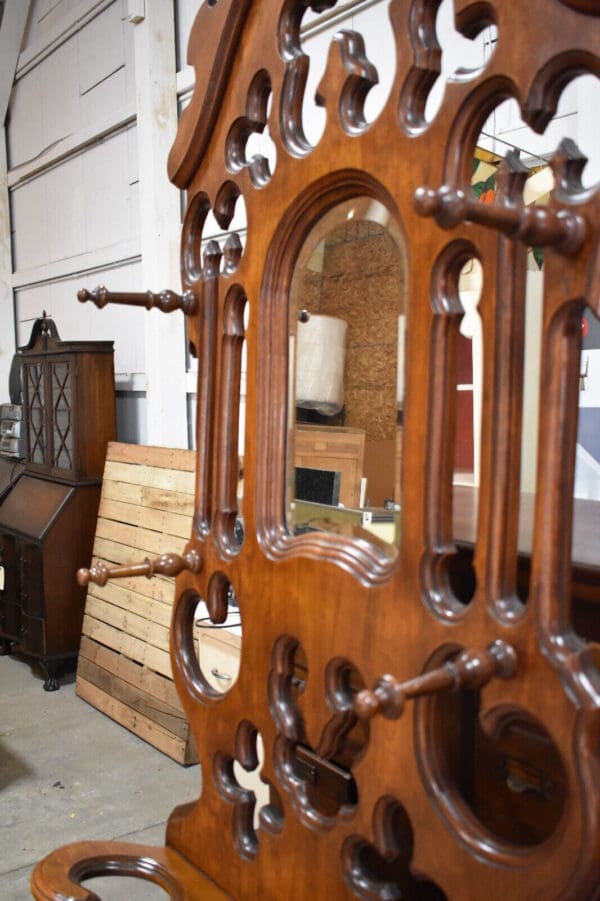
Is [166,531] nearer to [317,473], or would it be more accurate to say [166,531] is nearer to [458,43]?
[458,43]

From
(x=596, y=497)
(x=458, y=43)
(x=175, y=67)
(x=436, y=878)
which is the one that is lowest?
(x=436, y=878)

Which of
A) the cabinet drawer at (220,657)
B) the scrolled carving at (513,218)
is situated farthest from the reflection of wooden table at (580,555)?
the cabinet drawer at (220,657)

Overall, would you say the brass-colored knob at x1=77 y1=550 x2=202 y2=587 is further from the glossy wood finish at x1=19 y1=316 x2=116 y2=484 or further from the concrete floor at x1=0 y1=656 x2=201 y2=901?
the glossy wood finish at x1=19 y1=316 x2=116 y2=484

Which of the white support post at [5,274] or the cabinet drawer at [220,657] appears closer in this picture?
the cabinet drawer at [220,657]

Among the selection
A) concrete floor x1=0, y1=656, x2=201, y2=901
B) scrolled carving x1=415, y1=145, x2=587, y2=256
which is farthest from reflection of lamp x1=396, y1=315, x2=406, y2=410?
Result: concrete floor x1=0, y1=656, x2=201, y2=901

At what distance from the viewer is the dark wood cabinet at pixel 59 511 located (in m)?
3.46

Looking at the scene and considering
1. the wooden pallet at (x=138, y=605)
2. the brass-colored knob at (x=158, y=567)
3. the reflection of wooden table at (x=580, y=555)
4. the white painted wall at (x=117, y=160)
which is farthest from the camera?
the wooden pallet at (x=138, y=605)

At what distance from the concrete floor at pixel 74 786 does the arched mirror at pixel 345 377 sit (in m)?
1.65

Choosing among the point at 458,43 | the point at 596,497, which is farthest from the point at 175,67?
the point at 596,497

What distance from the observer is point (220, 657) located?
195 centimetres

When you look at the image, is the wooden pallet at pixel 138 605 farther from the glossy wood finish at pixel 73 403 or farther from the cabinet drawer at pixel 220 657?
the cabinet drawer at pixel 220 657

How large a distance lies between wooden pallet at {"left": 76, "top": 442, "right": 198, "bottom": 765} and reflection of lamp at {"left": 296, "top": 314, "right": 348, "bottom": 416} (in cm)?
210

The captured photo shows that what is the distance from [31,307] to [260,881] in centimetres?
452

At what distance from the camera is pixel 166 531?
10.0 feet
